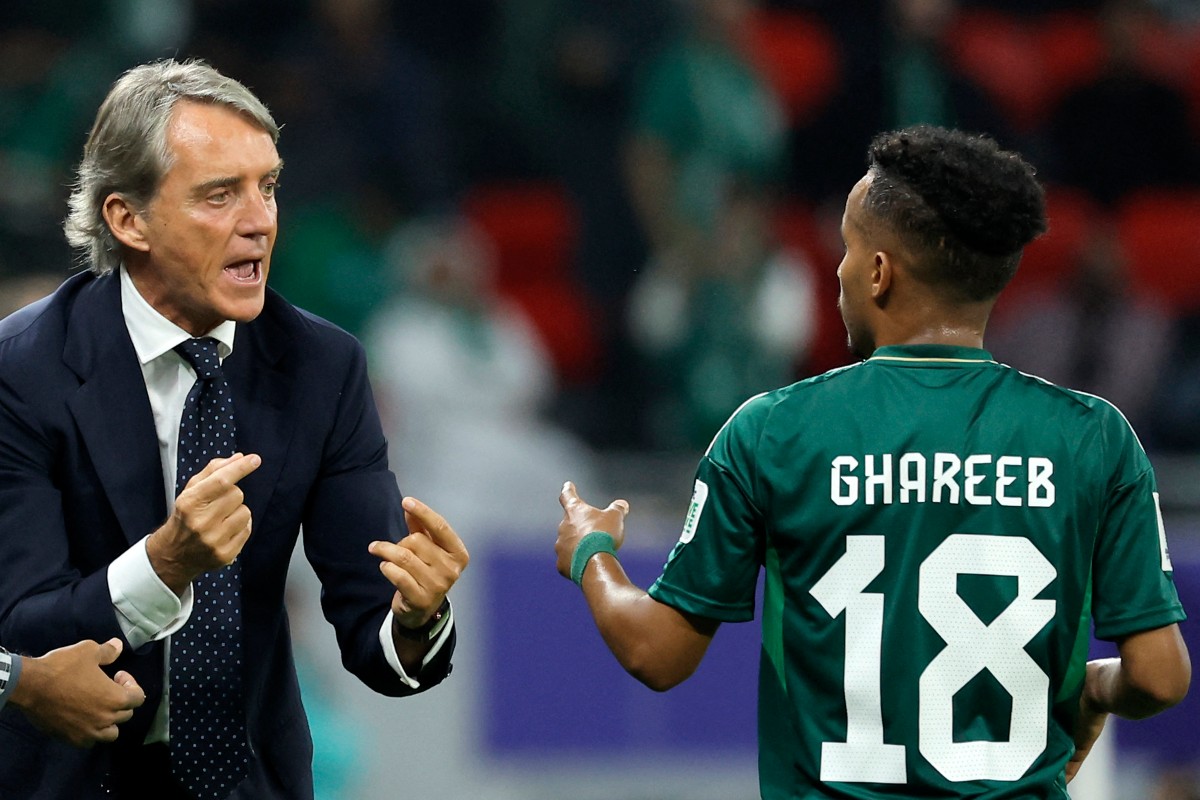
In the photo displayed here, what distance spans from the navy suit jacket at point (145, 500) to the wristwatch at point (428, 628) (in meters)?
0.05

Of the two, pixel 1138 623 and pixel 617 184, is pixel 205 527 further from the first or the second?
pixel 617 184

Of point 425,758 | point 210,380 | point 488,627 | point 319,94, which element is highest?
point 319,94

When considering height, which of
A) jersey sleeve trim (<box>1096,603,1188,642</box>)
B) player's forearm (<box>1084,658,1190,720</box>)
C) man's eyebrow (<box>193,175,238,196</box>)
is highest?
man's eyebrow (<box>193,175,238,196</box>)

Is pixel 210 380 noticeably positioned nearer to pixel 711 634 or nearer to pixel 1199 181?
pixel 711 634

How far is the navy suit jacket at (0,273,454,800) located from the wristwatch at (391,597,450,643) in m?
0.05

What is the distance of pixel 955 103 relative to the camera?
845 centimetres

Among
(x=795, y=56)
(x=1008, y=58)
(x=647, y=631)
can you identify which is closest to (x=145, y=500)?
(x=647, y=631)

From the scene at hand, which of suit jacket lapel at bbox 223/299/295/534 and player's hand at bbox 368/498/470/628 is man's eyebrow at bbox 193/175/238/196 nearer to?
suit jacket lapel at bbox 223/299/295/534

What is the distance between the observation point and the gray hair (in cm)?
282

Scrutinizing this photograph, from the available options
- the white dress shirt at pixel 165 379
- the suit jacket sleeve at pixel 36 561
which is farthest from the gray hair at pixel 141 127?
the suit jacket sleeve at pixel 36 561

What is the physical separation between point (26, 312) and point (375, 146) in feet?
17.4

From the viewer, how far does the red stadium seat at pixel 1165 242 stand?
29.8 feet

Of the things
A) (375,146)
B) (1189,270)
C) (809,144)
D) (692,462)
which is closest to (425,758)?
(692,462)

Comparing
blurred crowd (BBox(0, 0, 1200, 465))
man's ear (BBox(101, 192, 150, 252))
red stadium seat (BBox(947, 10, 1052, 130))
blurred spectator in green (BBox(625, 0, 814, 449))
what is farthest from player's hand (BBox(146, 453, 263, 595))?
red stadium seat (BBox(947, 10, 1052, 130))
